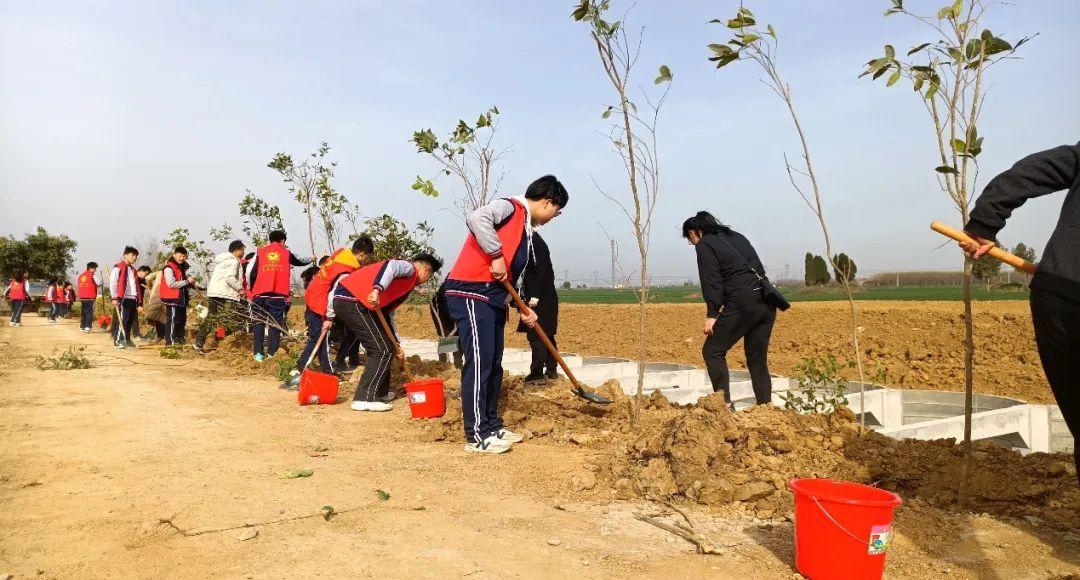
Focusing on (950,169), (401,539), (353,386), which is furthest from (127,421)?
(950,169)

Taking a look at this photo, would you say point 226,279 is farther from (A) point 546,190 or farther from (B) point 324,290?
(A) point 546,190

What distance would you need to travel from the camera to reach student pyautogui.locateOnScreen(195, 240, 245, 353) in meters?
10.1

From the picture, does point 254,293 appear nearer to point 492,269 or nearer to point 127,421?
point 127,421

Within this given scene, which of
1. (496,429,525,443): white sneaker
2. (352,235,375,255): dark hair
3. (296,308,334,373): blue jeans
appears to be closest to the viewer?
(496,429,525,443): white sneaker

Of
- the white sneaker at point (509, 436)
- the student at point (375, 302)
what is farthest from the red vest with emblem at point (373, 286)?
the white sneaker at point (509, 436)

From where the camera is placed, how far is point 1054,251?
2486mm

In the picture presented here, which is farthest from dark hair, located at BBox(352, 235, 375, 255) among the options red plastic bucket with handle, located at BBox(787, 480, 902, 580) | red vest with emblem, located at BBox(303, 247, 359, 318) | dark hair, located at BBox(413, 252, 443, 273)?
red plastic bucket with handle, located at BBox(787, 480, 902, 580)

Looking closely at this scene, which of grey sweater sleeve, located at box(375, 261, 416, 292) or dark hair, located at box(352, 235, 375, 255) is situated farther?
dark hair, located at box(352, 235, 375, 255)

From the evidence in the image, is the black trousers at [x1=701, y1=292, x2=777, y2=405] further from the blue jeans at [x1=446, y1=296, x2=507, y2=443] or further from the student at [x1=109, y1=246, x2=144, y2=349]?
the student at [x1=109, y1=246, x2=144, y2=349]

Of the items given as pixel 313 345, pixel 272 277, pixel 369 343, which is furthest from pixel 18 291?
pixel 369 343

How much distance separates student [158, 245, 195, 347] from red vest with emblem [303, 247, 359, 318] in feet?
14.8

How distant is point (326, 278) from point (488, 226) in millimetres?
3225

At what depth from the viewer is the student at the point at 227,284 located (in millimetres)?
10109

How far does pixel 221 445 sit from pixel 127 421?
1.27 meters
